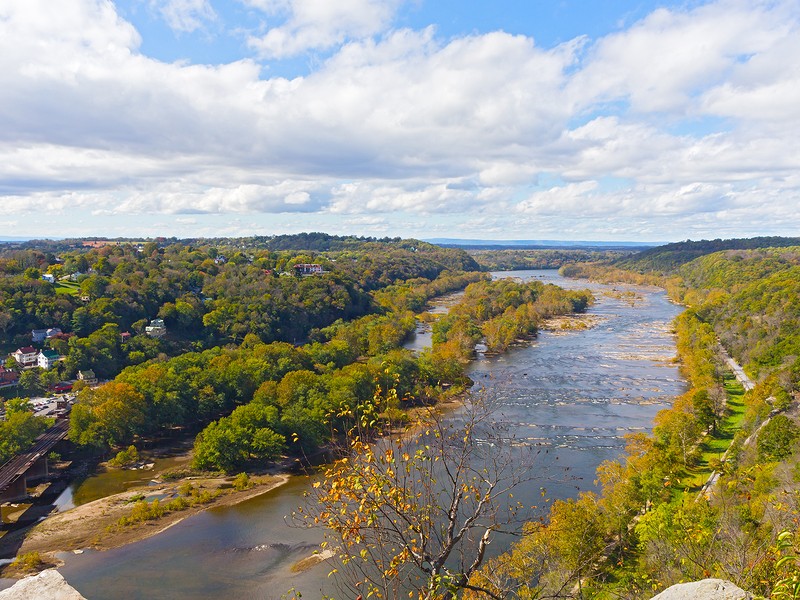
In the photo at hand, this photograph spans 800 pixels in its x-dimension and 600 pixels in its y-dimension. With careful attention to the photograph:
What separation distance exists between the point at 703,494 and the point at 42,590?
81.9 ft

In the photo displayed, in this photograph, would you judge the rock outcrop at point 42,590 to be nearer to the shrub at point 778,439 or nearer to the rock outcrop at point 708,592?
the rock outcrop at point 708,592

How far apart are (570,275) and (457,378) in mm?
147103

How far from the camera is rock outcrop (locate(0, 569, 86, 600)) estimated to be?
17.1 feet

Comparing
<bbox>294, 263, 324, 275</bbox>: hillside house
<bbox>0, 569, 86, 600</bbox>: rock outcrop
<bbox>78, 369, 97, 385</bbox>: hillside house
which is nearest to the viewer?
<bbox>0, 569, 86, 600</bbox>: rock outcrop

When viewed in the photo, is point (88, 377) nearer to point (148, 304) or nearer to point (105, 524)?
point (148, 304)

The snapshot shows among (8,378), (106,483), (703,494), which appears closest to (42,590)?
(703,494)

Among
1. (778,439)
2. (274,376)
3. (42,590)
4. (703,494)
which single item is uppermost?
(42,590)

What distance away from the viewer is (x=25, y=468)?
29.2 meters

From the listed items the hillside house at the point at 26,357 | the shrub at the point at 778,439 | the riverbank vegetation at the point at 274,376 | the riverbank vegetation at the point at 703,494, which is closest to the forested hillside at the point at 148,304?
the riverbank vegetation at the point at 274,376

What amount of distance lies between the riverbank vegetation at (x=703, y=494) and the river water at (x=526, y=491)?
269 centimetres

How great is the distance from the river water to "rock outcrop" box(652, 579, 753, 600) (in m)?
3.33

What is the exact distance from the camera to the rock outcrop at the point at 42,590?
17.1 feet

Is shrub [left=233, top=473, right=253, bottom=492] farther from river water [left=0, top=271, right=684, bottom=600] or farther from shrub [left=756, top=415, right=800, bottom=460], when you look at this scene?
shrub [left=756, top=415, right=800, bottom=460]

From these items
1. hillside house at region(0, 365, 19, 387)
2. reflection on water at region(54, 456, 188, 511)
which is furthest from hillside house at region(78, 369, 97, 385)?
reflection on water at region(54, 456, 188, 511)
